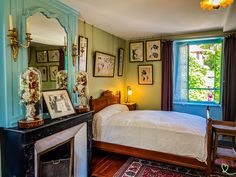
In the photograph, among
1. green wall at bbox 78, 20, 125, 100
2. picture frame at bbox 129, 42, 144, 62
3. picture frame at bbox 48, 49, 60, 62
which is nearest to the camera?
picture frame at bbox 48, 49, 60, 62

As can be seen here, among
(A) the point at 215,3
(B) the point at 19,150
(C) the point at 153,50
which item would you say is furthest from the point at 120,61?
(B) the point at 19,150

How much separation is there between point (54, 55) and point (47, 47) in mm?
151

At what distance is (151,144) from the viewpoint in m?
2.81

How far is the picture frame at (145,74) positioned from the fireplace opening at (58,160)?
295 centimetres

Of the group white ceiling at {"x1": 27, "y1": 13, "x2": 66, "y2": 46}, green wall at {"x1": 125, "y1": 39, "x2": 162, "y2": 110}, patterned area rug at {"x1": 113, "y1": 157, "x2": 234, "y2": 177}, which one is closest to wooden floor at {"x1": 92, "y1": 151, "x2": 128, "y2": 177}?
patterned area rug at {"x1": 113, "y1": 157, "x2": 234, "y2": 177}

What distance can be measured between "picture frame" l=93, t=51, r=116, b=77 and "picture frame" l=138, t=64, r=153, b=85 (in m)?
0.86

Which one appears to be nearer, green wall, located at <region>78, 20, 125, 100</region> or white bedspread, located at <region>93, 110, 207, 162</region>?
white bedspread, located at <region>93, 110, 207, 162</region>

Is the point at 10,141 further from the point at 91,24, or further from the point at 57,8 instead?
the point at 91,24

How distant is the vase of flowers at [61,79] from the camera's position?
8.35 feet

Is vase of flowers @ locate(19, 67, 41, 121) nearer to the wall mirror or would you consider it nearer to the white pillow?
the wall mirror

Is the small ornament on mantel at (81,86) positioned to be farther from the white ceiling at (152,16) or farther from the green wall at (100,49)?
the white ceiling at (152,16)

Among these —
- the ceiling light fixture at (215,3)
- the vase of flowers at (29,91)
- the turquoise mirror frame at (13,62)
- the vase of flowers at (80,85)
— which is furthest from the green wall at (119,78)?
the ceiling light fixture at (215,3)

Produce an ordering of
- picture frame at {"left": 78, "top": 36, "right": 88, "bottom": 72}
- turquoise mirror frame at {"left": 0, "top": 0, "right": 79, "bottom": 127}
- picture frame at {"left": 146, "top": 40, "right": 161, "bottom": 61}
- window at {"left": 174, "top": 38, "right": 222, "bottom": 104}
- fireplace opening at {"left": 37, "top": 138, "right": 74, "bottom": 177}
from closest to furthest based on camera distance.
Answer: turquoise mirror frame at {"left": 0, "top": 0, "right": 79, "bottom": 127} < fireplace opening at {"left": 37, "top": 138, "right": 74, "bottom": 177} < picture frame at {"left": 78, "top": 36, "right": 88, "bottom": 72} < window at {"left": 174, "top": 38, "right": 222, "bottom": 104} < picture frame at {"left": 146, "top": 40, "right": 161, "bottom": 61}

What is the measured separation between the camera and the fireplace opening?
208 centimetres
